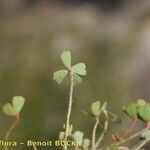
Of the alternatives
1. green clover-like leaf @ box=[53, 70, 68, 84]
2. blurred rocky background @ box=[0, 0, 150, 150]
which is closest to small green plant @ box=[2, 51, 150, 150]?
green clover-like leaf @ box=[53, 70, 68, 84]

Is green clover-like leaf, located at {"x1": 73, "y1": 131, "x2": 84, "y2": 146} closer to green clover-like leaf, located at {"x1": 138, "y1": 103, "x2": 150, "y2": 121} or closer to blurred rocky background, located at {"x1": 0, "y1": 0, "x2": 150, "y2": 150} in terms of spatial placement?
green clover-like leaf, located at {"x1": 138, "y1": 103, "x2": 150, "y2": 121}

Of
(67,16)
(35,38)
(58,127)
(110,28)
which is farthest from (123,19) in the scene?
(58,127)

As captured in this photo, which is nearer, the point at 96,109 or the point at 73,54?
the point at 96,109

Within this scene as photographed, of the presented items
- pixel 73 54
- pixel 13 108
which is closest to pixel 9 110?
pixel 13 108

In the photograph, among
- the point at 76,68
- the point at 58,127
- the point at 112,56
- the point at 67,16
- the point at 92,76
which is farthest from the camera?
the point at 67,16

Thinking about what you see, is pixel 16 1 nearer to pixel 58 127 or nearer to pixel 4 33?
pixel 4 33

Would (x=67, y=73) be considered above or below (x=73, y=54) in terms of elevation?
below

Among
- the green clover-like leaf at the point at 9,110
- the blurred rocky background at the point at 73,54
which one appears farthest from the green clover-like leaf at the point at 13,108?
the blurred rocky background at the point at 73,54

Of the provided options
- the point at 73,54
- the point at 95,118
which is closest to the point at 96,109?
the point at 95,118

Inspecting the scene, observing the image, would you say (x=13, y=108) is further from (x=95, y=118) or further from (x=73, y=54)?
(x=73, y=54)
